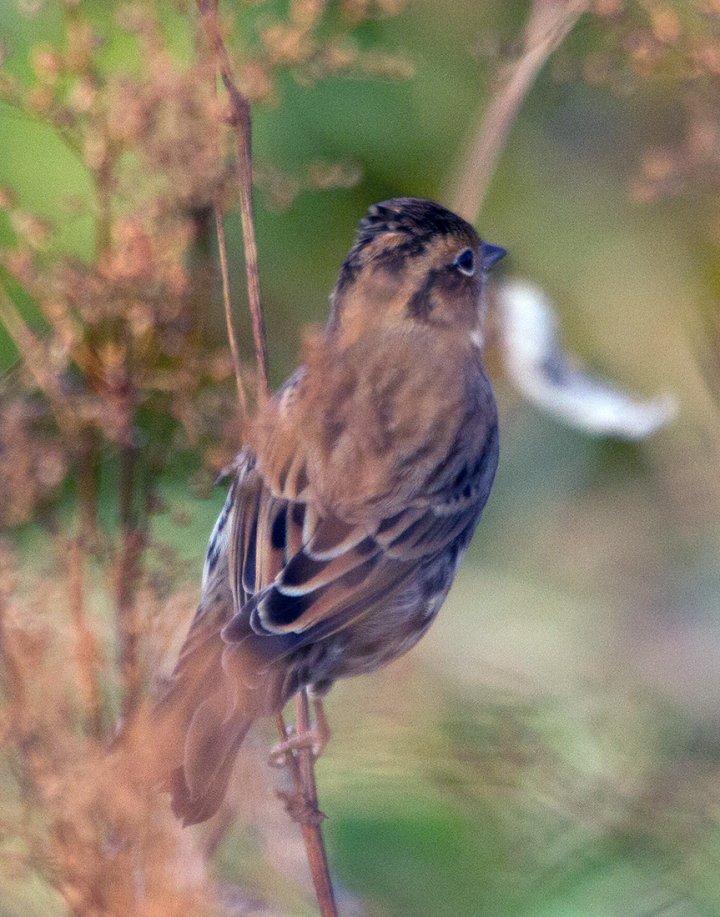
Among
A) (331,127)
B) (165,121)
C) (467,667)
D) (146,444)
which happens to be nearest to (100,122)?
(165,121)

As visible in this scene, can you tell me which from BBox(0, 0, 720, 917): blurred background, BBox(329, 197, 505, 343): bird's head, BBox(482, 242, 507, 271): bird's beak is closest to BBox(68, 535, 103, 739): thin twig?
BBox(0, 0, 720, 917): blurred background

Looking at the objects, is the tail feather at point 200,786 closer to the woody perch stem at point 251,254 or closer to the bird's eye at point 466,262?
the woody perch stem at point 251,254

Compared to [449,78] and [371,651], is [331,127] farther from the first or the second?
[371,651]

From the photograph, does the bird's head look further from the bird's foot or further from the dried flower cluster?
the bird's foot

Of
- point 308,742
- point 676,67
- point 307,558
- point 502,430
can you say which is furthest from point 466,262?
point 502,430

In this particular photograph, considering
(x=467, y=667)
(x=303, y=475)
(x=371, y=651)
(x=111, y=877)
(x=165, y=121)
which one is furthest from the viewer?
(x=467, y=667)

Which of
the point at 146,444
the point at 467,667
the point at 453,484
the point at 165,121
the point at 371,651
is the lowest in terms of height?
the point at 467,667

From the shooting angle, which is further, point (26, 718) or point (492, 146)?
point (492, 146)

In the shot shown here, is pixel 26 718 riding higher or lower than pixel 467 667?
higher
